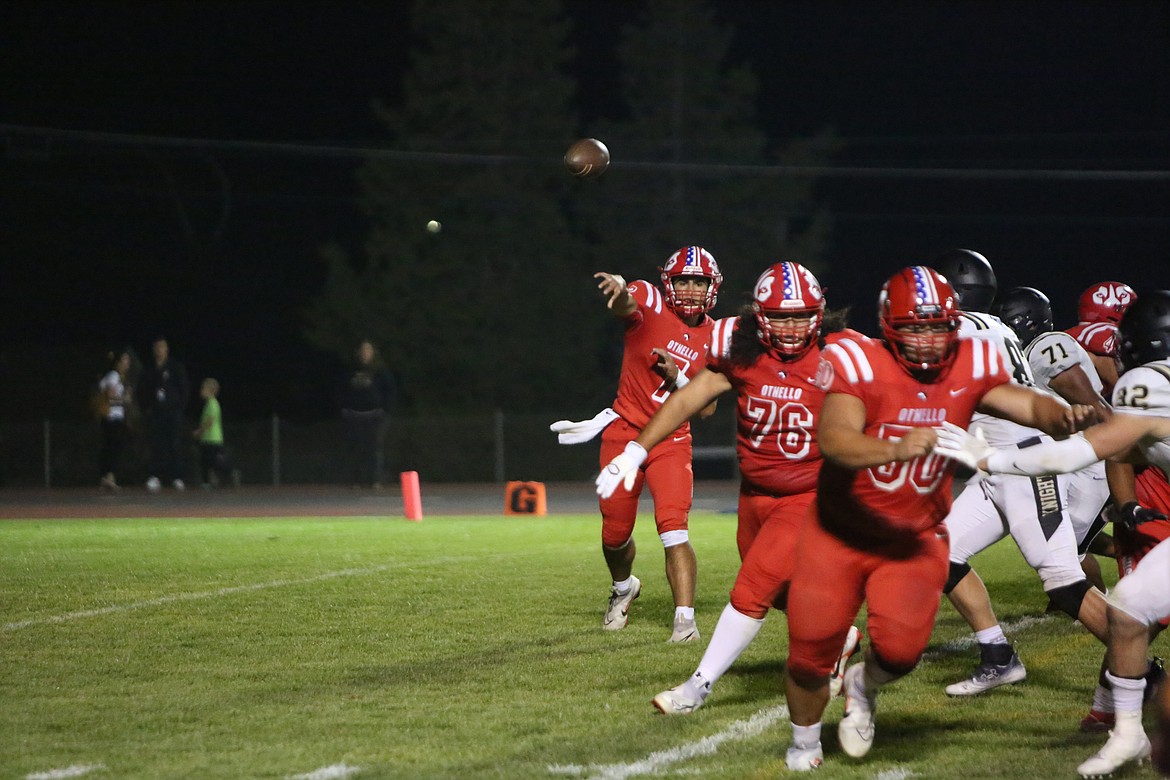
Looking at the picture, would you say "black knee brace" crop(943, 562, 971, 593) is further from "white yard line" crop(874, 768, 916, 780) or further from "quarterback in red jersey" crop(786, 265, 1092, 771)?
"white yard line" crop(874, 768, 916, 780)

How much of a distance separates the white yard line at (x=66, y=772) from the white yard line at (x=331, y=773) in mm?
685

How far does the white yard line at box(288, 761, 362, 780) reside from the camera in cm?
492

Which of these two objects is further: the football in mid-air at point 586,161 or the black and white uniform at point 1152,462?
the football in mid-air at point 586,161

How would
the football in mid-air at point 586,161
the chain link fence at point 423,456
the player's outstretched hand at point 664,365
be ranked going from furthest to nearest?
the chain link fence at point 423,456
the football in mid-air at point 586,161
the player's outstretched hand at point 664,365

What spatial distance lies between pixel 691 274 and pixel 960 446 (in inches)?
140

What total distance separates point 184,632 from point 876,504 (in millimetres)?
4443

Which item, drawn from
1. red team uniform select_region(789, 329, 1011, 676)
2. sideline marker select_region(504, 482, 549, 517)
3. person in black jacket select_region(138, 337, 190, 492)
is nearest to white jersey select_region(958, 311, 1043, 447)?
red team uniform select_region(789, 329, 1011, 676)

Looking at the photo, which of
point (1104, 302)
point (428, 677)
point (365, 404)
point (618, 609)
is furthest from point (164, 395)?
point (1104, 302)

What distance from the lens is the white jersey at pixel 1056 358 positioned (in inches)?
262

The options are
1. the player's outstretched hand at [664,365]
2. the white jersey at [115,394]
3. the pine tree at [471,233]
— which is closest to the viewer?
the player's outstretched hand at [664,365]

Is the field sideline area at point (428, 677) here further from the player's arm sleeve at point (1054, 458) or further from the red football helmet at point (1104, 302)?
the red football helmet at point (1104, 302)

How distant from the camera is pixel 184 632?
26.5 ft

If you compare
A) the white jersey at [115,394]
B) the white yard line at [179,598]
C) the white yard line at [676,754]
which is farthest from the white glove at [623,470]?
the white jersey at [115,394]

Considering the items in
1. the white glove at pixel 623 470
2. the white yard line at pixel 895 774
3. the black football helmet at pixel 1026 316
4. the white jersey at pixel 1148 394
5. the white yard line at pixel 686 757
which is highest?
the black football helmet at pixel 1026 316
